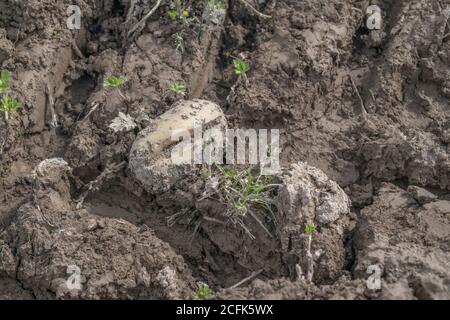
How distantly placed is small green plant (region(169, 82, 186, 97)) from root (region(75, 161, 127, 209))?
0.54 metres

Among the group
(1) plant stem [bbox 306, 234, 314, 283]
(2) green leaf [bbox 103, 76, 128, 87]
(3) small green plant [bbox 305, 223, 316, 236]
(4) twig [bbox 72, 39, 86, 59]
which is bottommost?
(1) plant stem [bbox 306, 234, 314, 283]

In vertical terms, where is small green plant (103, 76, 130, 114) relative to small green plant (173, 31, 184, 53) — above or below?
below

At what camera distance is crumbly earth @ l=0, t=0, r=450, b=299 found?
10.6 feet

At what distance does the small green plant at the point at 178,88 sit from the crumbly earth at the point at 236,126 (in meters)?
0.03

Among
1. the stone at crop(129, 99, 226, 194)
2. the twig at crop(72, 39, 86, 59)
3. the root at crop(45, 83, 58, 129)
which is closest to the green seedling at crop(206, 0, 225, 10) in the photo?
the stone at crop(129, 99, 226, 194)

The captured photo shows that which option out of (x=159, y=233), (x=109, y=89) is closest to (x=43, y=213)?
(x=159, y=233)

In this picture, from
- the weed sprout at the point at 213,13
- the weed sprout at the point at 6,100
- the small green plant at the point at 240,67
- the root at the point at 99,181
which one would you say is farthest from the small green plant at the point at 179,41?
the weed sprout at the point at 6,100

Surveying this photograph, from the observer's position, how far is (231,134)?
12.2ft

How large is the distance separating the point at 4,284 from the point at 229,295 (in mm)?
1200

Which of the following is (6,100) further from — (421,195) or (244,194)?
(421,195)

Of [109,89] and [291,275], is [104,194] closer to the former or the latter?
[109,89]

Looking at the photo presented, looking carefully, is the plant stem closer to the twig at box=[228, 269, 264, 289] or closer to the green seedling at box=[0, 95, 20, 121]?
the twig at box=[228, 269, 264, 289]

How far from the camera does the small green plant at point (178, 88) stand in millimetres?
3785

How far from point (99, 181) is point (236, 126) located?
33.8 inches
